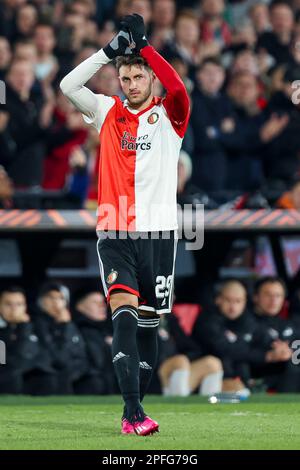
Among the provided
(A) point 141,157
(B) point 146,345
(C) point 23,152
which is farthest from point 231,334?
(A) point 141,157

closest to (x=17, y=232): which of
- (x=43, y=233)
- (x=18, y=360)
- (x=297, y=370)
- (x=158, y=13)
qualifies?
(x=43, y=233)

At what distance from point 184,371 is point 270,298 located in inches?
42.4

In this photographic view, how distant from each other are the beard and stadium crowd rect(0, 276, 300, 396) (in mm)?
3778

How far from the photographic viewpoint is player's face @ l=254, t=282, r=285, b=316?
39.3ft

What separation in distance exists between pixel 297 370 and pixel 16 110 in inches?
141

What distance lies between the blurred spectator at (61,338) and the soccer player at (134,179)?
3416mm

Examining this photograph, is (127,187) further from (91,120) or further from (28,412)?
(28,412)

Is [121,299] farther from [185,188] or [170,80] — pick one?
[185,188]

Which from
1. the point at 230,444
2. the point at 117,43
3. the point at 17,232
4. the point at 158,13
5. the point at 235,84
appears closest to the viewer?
the point at 230,444

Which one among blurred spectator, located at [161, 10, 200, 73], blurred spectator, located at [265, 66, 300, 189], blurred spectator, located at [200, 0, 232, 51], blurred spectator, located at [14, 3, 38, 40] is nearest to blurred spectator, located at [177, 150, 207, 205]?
blurred spectator, located at [265, 66, 300, 189]

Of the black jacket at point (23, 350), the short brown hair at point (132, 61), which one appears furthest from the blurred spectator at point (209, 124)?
the short brown hair at point (132, 61)

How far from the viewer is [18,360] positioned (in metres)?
11.1

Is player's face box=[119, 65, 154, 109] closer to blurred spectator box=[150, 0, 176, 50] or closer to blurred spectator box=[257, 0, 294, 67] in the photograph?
blurred spectator box=[150, 0, 176, 50]

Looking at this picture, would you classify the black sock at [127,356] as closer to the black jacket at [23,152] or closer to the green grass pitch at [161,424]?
the green grass pitch at [161,424]
